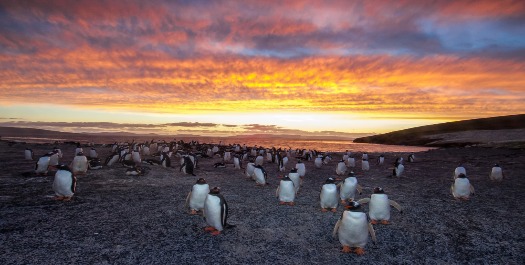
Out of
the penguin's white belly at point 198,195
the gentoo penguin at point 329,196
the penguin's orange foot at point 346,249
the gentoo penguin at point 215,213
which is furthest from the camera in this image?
the gentoo penguin at point 329,196

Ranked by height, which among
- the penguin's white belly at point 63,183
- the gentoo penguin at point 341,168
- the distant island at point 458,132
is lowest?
the gentoo penguin at point 341,168

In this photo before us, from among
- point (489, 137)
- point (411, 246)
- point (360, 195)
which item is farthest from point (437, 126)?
point (411, 246)

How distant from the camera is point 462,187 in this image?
1338 centimetres

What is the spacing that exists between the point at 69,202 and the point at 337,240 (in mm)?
9899

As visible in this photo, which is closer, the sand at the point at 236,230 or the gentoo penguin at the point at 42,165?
the sand at the point at 236,230

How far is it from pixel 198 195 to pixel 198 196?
4 cm

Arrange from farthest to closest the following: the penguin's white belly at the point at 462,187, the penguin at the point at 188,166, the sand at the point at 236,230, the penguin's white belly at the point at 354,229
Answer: the penguin at the point at 188,166, the penguin's white belly at the point at 462,187, the penguin's white belly at the point at 354,229, the sand at the point at 236,230

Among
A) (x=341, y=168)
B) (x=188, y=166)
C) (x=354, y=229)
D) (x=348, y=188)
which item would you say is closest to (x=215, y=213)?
(x=354, y=229)

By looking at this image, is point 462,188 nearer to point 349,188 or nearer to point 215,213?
point 349,188

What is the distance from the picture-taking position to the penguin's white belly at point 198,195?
1030 cm

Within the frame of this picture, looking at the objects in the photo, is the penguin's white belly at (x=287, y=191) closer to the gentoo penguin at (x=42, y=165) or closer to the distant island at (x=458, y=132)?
the gentoo penguin at (x=42, y=165)

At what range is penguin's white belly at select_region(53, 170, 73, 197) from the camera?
11.3m

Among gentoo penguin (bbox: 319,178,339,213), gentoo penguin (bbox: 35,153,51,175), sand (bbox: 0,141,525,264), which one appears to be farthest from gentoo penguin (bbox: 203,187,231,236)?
gentoo penguin (bbox: 35,153,51,175)

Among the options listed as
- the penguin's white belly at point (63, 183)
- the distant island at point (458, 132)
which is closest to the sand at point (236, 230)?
the penguin's white belly at point (63, 183)
